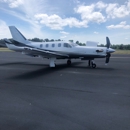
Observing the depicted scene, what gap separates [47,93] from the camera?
18.9 feet

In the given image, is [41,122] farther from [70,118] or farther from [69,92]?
[69,92]

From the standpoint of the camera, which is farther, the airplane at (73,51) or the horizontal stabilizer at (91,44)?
the horizontal stabilizer at (91,44)

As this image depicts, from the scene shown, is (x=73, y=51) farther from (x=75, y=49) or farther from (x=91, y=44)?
(x=91, y=44)

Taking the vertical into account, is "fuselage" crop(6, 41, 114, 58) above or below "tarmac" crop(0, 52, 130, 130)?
above

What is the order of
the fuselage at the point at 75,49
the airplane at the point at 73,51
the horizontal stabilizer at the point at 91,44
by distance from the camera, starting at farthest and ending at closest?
the horizontal stabilizer at the point at 91,44 < the fuselage at the point at 75,49 < the airplane at the point at 73,51

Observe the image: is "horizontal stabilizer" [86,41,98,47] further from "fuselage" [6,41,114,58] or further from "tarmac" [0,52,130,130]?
"tarmac" [0,52,130,130]

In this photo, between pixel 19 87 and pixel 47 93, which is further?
pixel 19 87

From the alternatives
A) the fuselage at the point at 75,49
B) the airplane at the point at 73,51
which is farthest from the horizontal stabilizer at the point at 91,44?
the fuselage at the point at 75,49

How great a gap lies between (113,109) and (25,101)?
2807 millimetres

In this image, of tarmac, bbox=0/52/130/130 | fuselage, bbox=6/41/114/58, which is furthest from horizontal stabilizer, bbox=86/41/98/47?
tarmac, bbox=0/52/130/130

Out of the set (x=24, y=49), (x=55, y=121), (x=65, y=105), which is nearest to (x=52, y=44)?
(x=24, y=49)

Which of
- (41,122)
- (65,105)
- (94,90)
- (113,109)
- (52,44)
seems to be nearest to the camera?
(41,122)

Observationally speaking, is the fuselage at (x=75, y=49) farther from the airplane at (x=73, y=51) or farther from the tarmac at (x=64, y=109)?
the tarmac at (x=64, y=109)

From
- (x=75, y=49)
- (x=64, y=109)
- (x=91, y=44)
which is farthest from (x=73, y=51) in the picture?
(x=64, y=109)
